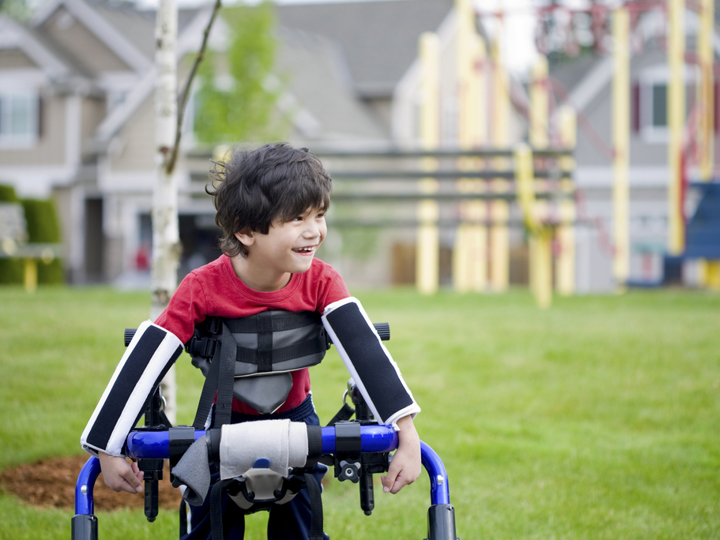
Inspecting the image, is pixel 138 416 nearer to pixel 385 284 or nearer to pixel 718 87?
pixel 718 87

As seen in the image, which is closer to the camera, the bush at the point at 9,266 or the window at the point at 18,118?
the bush at the point at 9,266

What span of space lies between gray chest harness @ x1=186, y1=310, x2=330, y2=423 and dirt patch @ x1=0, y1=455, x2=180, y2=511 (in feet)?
4.88

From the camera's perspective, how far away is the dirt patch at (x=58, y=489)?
3.20m

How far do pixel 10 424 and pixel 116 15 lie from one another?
80.2 feet

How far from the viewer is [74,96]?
23750 mm

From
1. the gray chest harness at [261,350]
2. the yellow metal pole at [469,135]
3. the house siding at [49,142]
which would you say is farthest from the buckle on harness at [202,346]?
the house siding at [49,142]

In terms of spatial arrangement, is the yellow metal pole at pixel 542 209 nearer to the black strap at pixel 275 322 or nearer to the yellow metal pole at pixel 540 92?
the yellow metal pole at pixel 540 92

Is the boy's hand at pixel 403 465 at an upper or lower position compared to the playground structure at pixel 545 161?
lower

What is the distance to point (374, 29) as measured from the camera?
87.6 ft

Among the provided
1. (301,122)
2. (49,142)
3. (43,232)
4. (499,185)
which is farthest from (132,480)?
(49,142)

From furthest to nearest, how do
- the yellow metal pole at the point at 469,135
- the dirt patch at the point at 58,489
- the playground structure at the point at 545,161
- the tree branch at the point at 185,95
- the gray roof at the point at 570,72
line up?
1. the gray roof at the point at 570,72
2. the yellow metal pole at the point at 469,135
3. the playground structure at the point at 545,161
4. the dirt patch at the point at 58,489
5. the tree branch at the point at 185,95

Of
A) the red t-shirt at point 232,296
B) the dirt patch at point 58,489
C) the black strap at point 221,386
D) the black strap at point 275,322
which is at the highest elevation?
the red t-shirt at point 232,296

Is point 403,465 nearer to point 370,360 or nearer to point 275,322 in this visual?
point 370,360

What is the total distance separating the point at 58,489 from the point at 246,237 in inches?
77.4
